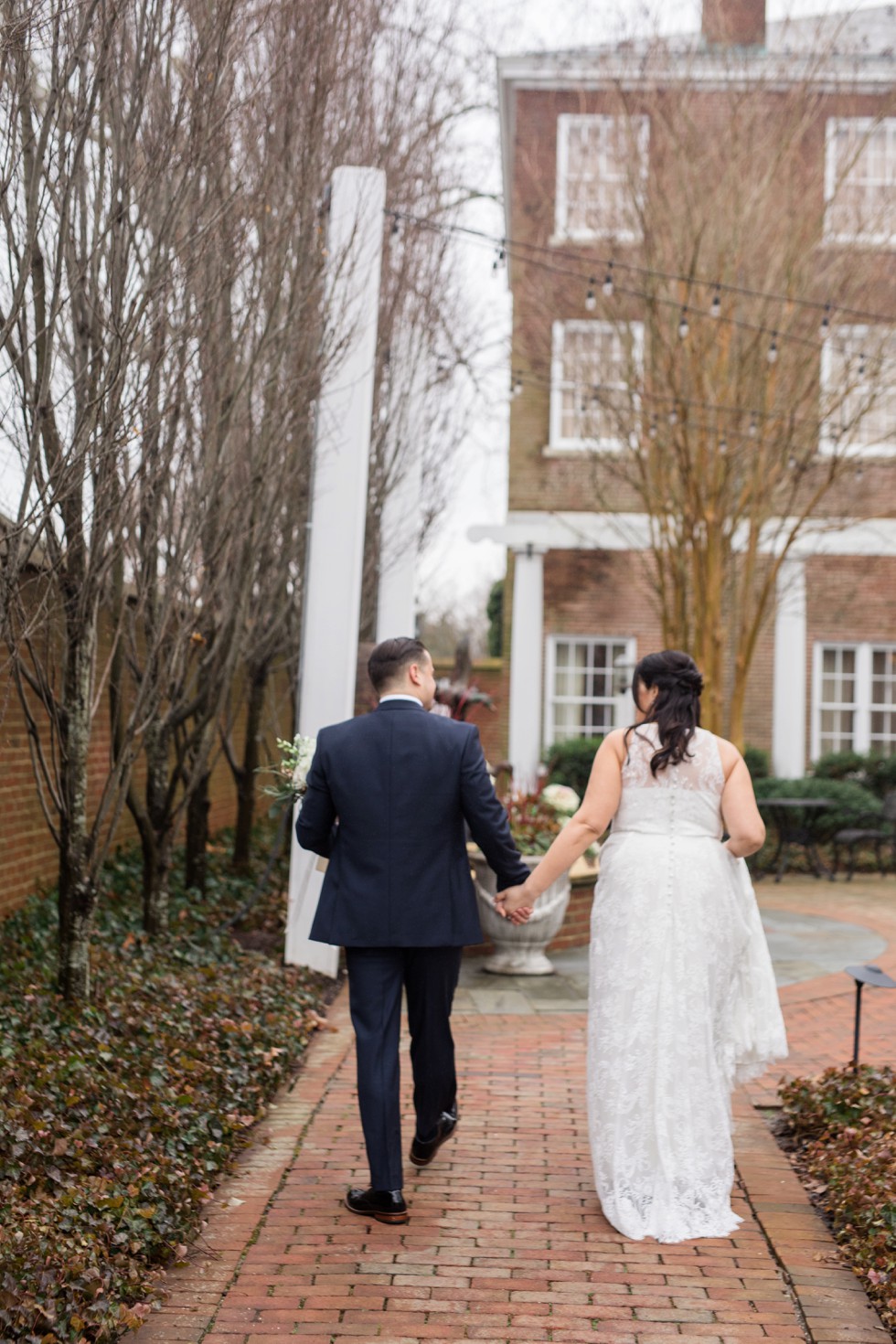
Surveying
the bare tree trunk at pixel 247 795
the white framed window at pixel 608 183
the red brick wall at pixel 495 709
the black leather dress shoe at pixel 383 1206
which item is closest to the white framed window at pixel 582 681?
the red brick wall at pixel 495 709

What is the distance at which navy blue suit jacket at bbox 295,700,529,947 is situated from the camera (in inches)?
182

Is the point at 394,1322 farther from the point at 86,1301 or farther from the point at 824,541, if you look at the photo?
the point at 824,541

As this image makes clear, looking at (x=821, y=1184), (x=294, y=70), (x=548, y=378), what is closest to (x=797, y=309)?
(x=548, y=378)

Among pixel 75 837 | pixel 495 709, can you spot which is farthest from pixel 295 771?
pixel 495 709

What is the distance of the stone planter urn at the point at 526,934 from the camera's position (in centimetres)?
891

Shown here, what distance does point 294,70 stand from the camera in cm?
786

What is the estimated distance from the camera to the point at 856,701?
1927cm

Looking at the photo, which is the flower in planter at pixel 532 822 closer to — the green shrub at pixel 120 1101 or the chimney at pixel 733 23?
the green shrub at pixel 120 1101

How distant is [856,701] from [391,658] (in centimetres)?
1556

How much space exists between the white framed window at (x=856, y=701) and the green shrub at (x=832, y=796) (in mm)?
2444

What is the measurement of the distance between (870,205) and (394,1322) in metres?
14.1

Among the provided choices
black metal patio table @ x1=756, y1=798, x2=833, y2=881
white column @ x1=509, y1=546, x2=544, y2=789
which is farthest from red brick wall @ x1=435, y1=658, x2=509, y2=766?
black metal patio table @ x1=756, y1=798, x2=833, y2=881

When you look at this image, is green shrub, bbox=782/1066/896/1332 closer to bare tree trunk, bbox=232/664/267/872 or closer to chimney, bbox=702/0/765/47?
bare tree trunk, bbox=232/664/267/872

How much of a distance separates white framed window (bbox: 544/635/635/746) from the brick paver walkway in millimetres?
13437
